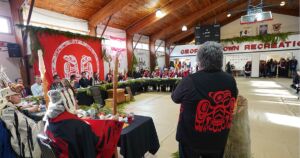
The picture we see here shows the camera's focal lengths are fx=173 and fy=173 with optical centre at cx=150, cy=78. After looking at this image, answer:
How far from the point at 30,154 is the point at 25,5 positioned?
555cm

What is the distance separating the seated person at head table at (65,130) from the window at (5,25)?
5.80 metres

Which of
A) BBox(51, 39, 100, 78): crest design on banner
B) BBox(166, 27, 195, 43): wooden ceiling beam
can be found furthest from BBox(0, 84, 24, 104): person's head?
BBox(166, 27, 195, 43): wooden ceiling beam

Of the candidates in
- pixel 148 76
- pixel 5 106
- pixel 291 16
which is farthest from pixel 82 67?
pixel 291 16

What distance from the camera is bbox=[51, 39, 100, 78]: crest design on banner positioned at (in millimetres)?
6492

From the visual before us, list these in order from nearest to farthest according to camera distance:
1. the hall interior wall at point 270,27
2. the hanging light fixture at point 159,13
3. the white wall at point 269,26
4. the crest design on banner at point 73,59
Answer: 1. the crest design on banner at point 73,59
2. the hanging light fixture at point 159,13
3. the hall interior wall at point 270,27
4. the white wall at point 269,26

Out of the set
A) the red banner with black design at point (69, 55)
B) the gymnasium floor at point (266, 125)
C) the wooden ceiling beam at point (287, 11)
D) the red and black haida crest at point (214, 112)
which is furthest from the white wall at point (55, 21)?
the wooden ceiling beam at point (287, 11)

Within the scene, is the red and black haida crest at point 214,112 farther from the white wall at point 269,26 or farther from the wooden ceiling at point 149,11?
the white wall at point 269,26

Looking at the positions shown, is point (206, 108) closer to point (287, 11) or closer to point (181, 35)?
point (181, 35)

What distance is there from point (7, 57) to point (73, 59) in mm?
2096

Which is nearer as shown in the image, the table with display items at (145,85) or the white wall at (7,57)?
the white wall at (7,57)

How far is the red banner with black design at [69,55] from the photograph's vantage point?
6168 millimetres

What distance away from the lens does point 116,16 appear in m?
8.90

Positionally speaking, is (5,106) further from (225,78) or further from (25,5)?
(25,5)

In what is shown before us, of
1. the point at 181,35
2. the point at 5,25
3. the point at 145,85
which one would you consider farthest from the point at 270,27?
the point at 5,25
